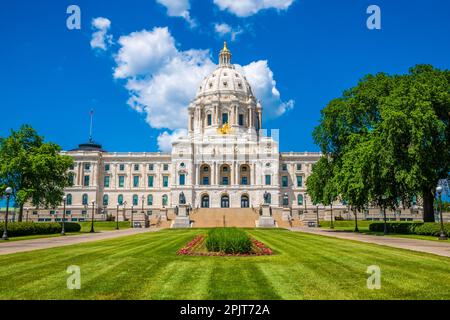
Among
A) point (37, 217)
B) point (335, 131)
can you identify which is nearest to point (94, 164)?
point (37, 217)

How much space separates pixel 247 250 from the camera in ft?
58.1

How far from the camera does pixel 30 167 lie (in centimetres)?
5250

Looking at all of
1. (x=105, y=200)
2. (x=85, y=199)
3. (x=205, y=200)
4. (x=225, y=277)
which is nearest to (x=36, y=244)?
(x=225, y=277)

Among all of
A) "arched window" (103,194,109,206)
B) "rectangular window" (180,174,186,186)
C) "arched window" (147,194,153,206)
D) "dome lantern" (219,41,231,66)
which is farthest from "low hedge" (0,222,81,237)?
"dome lantern" (219,41,231,66)

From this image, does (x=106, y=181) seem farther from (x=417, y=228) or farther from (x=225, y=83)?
(x=417, y=228)

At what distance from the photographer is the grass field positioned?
9.34m

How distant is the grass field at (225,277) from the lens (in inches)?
368

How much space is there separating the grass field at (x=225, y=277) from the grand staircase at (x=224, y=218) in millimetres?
43929

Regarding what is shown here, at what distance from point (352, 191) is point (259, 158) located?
202ft

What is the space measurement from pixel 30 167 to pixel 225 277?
4825 cm

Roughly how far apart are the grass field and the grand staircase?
43.9m

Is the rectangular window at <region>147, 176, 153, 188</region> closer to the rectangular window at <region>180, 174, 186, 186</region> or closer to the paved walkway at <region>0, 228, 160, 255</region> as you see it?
the rectangular window at <region>180, 174, 186, 186</region>

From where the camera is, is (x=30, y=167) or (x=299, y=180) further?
(x=299, y=180)

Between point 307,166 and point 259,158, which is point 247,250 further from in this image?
point 307,166
